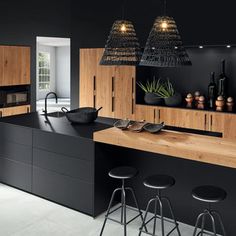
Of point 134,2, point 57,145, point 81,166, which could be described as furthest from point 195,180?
point 134,2

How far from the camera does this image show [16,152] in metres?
4.57

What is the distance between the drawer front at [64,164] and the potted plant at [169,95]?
2.31 m

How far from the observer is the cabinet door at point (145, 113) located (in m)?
5.81

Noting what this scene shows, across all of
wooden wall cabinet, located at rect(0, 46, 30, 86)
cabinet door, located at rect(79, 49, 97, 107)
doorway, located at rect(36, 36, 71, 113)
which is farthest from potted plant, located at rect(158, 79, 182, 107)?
doorway, located at rect(36, 36, 71, 113)

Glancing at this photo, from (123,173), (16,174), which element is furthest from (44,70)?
(123,173)

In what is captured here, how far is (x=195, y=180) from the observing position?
3.58 metres

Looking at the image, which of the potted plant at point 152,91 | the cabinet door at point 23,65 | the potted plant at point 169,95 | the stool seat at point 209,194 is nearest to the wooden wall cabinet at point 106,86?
the potted plant at point 152,91

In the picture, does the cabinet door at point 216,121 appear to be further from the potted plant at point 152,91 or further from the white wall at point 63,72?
the white wall at point 63,72

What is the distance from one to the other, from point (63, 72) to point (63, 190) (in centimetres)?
1234

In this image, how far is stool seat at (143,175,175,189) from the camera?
309cm

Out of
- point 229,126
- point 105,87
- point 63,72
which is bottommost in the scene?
point 229,126

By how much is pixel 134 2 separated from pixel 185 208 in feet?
11.4

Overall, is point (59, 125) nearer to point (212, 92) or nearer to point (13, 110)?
point (212, 92)

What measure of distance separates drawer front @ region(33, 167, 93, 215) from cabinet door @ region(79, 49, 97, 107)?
2.42m
